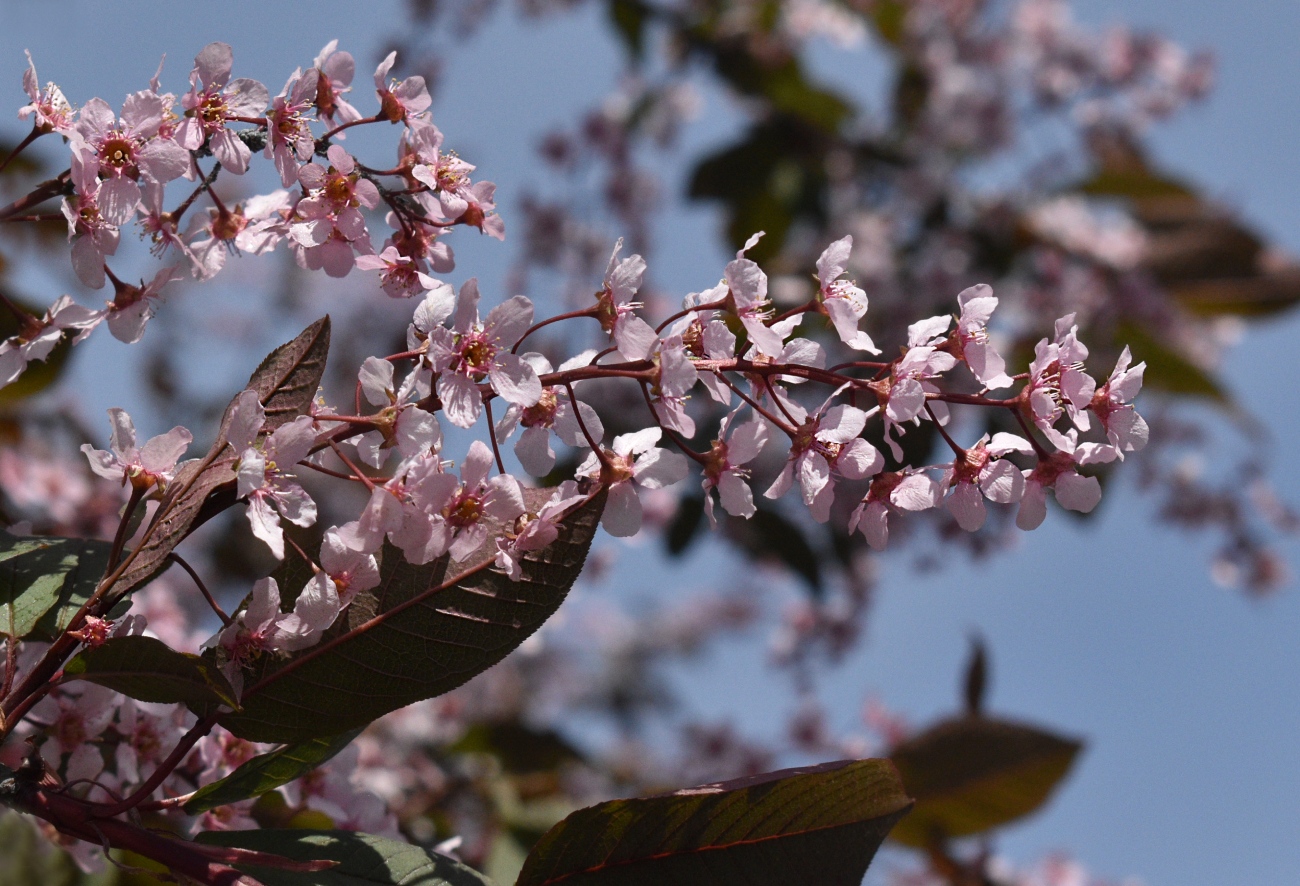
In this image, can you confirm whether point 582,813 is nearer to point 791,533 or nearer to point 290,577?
point 290,577

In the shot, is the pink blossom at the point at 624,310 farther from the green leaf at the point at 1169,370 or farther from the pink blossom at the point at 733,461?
the green leaf at the point at 1169,370

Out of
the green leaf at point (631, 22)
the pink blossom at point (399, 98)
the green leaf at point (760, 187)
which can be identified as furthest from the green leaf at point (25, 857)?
the green leaf at point (631, 22)

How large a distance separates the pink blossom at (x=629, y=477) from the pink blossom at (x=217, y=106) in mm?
445

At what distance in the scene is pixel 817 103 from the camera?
4770mm

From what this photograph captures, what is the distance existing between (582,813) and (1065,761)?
46.6 inches

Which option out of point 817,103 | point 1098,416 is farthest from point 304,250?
point 817,103

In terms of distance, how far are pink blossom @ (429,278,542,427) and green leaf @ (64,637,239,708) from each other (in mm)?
278

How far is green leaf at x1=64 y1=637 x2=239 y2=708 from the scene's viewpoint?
2.76 ft

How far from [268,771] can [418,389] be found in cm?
39

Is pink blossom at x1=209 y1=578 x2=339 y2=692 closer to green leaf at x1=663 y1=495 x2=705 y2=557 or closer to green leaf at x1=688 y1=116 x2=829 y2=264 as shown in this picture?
green leaf at x1=663 y1=495 x2=705 y2=557

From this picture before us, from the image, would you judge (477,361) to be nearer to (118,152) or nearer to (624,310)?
(624,310)

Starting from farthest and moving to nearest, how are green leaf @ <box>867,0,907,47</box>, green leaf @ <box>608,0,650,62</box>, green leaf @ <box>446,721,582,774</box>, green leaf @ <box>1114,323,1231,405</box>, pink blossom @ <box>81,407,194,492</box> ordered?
1. green leaf @ <box>867,0,907,47</box>
2. green leaf @ <box>608,0,650,62</box>
3. green leaf @ <box>1114,323,1231,405</box>
4. green leaf @ <box>446,721,582,774</box>
5. pink blossom @ <box>81,407,194,492</box>

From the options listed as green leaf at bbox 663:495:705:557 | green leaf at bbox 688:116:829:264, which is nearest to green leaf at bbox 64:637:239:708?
green leaf at bbox 663:495:705:557

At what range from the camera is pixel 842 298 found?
106 cm
